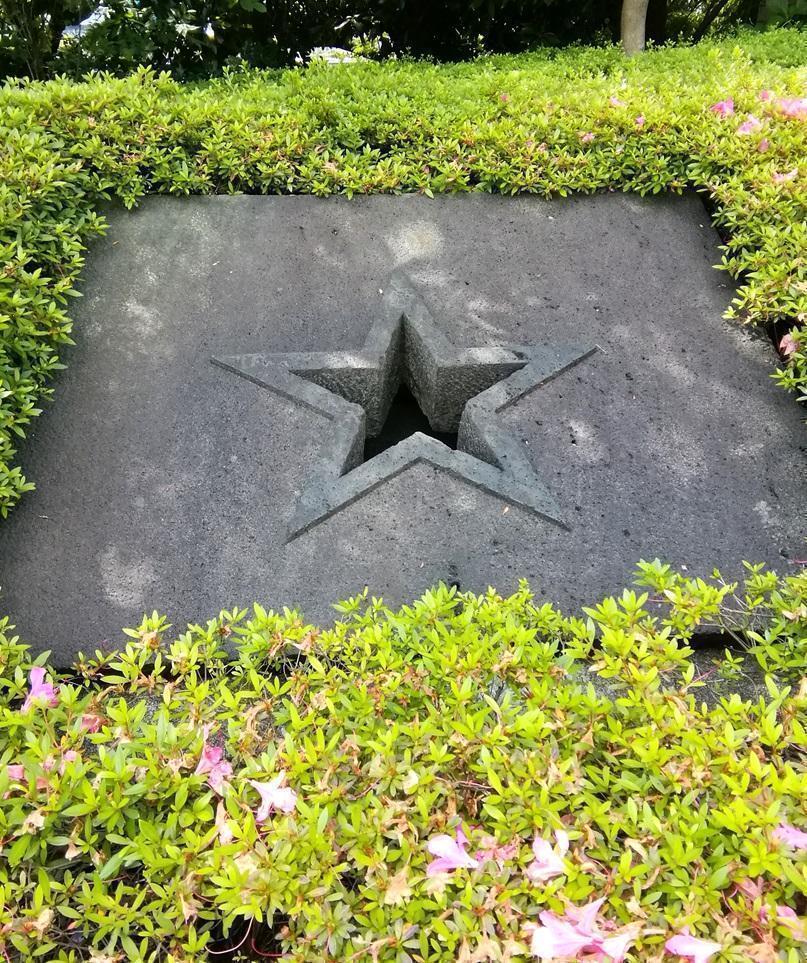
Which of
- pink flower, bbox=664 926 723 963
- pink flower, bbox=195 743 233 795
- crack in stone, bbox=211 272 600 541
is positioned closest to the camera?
pink flower, bbox=664 926 723 963

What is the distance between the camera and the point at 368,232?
318 centimetres

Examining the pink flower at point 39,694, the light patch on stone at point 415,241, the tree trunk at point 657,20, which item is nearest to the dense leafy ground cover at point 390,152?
the light patch on stone at point 415,241

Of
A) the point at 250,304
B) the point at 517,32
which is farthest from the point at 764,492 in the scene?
the point at 517,32

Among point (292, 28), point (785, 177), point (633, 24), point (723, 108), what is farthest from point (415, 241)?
point (292, 28)

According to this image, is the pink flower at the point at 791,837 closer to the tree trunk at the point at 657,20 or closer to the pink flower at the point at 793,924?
the pink flower at the point at 793,924

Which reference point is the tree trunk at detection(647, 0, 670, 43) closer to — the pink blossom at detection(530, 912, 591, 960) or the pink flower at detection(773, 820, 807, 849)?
the pink flower at detection(773, 820, 807, 849)

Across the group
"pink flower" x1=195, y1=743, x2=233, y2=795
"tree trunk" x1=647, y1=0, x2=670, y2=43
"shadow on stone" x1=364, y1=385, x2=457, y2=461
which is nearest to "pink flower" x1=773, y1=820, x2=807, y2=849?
"pink flower" x1=195, y1=743, x2=233, y2=795

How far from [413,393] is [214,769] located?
6.79 ft

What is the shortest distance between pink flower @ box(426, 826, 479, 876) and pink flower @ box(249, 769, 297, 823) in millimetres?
263

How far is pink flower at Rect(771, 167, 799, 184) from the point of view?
2965 millimetres

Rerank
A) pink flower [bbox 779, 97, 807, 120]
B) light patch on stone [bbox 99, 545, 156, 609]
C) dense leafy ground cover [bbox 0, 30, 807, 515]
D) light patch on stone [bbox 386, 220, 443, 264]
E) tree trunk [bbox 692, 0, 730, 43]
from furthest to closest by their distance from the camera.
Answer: tree trunk [bbox 692, 0, 730, 43] < pink flower [bbox 779, 97, 807, 120] < light patch on stone [bbox 386, 220, 443, 264] < dense leafy ground cover [bbox 0, 30, 807, 515] < light patch on stone [bbox 99, 545, 156, 609]

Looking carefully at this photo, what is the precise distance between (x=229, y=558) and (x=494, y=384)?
4.14 feet

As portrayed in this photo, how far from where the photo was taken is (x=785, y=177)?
9.77 ft

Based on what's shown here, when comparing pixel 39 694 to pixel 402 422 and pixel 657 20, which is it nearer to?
pixel 402 422
